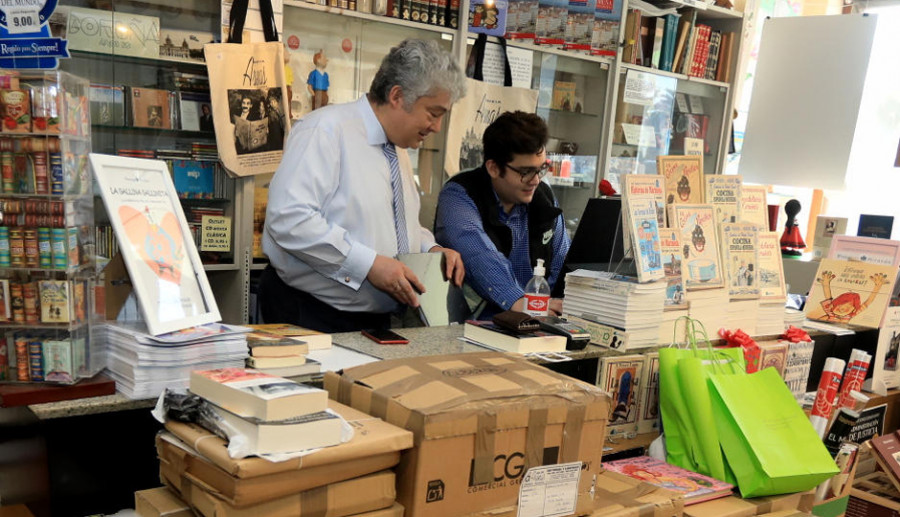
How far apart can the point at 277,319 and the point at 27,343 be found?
47.0 inches

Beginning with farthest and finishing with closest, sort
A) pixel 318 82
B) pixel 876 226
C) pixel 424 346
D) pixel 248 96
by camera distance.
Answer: pixel 876 226 < pixel 318 82 < pixel 248 96 < pixel 424 346

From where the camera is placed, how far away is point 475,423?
51.9 inches

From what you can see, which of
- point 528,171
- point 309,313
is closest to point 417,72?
point 528,171

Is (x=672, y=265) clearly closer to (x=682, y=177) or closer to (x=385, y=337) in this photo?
(x=682, y=177)

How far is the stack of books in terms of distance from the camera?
1.11 metres

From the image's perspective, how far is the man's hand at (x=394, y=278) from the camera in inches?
89.0

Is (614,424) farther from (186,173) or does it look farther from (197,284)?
(186,173)

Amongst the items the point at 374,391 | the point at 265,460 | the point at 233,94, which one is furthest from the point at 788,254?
the point at 265,460

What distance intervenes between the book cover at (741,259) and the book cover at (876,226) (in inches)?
99.8

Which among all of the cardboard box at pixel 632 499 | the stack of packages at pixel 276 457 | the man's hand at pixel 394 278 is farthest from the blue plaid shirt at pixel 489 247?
the stack of packages at pixel 276 457

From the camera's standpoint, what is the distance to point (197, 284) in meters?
1.61

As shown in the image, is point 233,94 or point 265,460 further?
point 233,94

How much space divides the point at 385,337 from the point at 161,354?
2.30ft

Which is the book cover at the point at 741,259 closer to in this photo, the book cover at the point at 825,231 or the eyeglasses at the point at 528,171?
the eyeglasses at the point at 528,171
